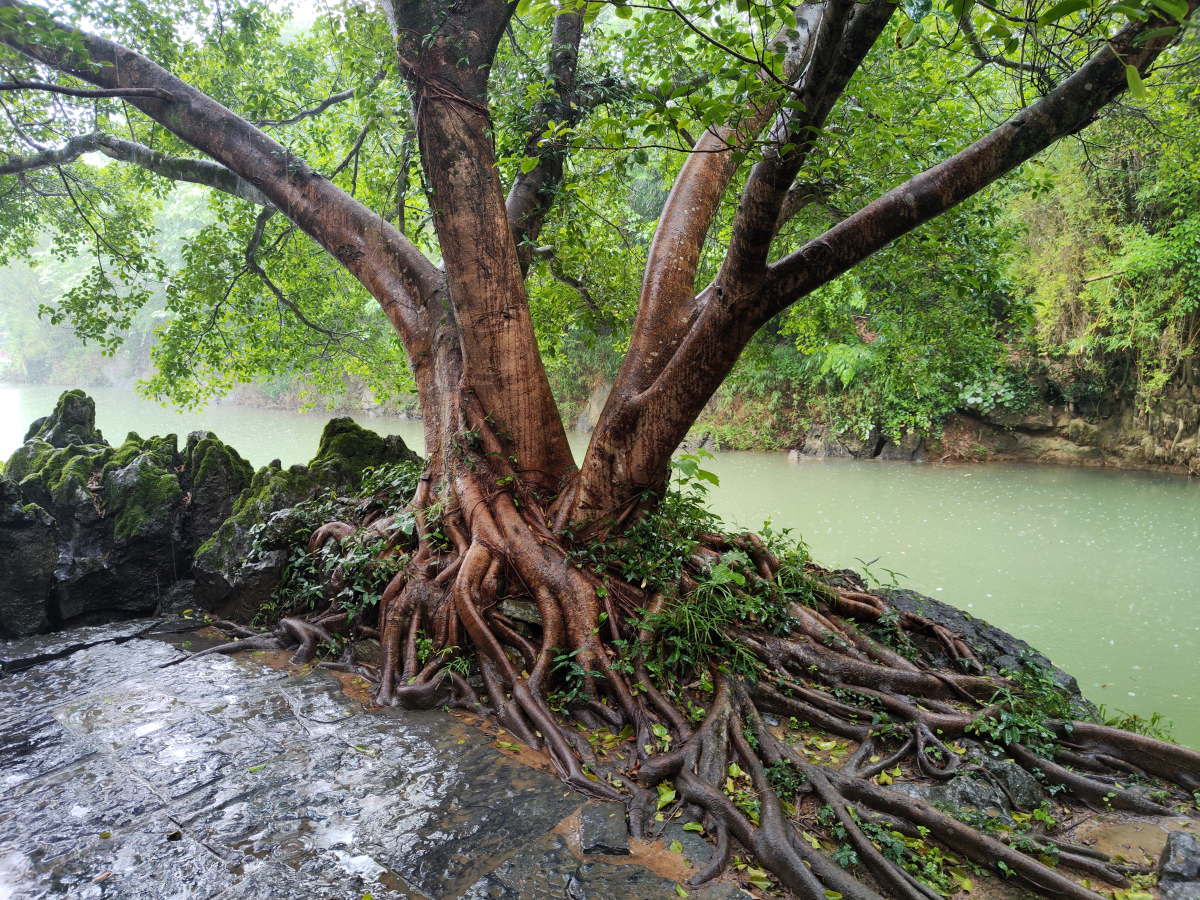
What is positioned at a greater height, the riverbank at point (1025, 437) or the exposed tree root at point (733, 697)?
the riverbank at point (1025, 437)

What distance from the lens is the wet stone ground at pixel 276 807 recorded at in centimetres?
226

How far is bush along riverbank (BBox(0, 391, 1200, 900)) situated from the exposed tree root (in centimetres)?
1

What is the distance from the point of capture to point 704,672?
3584mm

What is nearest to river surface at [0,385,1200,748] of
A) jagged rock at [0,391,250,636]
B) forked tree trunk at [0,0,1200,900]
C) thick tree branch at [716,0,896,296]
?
forked tree trunk at [0,0,1200,900]

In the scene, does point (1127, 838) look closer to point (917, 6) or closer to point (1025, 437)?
point (917, 6)

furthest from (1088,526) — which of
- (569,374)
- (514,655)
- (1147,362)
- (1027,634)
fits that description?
(569,374)

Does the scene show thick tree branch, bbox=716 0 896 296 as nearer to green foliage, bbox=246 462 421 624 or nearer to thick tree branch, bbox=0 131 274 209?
green foliage, bbox=246 462 421 624

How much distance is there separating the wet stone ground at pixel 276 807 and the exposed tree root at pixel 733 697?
0.26 metres

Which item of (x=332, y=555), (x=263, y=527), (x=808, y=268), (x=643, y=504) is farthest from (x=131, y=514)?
(x=808, y=268)

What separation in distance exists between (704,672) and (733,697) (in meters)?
0.20

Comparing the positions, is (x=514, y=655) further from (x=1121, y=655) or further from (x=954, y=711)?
(x=1121, y=655)

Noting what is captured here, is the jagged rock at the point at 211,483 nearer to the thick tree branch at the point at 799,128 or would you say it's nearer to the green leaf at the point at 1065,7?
the thick tree branch at the point at 799,128

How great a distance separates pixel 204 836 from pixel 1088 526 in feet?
36.0

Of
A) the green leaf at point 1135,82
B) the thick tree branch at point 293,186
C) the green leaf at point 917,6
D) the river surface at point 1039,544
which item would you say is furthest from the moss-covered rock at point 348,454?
the green leaf at point 1135,82
